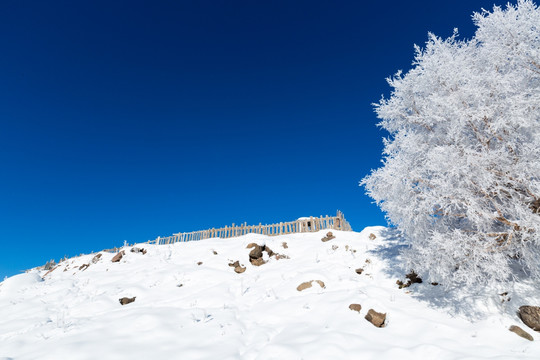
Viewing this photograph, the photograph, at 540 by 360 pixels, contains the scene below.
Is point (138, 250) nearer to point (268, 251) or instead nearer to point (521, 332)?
point (268, 251)

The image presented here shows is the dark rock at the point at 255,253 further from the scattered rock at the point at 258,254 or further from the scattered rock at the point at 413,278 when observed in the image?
the scattered rock at the point at 413,278

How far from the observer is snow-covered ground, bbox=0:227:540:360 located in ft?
16.8

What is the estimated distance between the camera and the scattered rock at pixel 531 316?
5.61 m

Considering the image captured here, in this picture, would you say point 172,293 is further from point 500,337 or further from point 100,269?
point 500,337

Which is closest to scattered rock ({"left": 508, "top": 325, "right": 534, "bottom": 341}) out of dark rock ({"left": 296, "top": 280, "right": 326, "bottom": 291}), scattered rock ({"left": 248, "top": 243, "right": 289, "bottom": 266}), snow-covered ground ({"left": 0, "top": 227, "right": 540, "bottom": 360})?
snow-covered ground ({"left": 0, "top": 227, "right": 540, "bottom": 360})

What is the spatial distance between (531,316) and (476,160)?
3.53 m

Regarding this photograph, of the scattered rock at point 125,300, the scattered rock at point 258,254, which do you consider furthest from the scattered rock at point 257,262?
the scattered rock at point 125,300

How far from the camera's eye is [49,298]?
9695 millimetres

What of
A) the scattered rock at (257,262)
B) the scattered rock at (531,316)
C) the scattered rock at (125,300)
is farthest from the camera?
the scattered rock at (257,262)

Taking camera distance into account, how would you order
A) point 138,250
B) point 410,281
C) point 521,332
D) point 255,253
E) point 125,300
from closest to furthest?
point 521,332 < point 410,281 < point 125,300 < point 255,253 < point 138,250

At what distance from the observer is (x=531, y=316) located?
5.70m

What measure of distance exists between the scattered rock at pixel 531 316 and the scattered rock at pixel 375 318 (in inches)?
114

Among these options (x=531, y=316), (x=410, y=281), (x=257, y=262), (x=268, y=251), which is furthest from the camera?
(x=268, y=251)

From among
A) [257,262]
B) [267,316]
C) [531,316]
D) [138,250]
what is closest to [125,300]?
[267,316]
